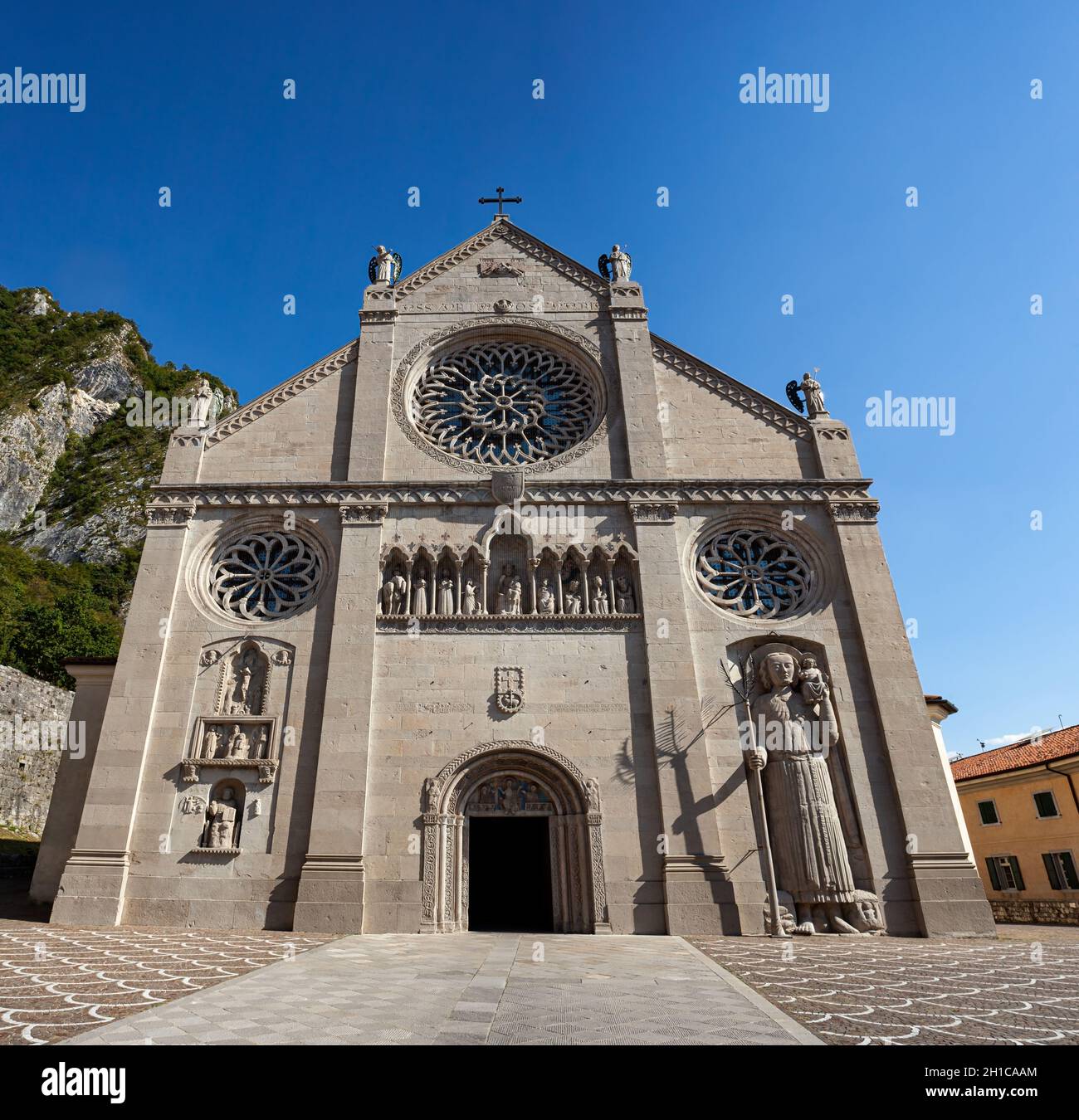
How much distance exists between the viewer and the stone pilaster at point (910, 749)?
44.2 ft

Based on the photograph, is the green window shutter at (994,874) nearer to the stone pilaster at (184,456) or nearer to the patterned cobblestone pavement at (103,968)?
the patterned cobblestone pavement at (103,968)

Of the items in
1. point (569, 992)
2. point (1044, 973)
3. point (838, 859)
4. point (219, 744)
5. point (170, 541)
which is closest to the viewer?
point (569, 992)

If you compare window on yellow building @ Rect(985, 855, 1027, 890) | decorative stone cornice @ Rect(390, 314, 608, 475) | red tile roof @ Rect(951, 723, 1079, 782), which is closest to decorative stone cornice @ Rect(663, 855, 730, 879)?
decorative stone cornice @ Rect(390, 314, 608, 475)

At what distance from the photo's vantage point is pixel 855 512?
17.6 m

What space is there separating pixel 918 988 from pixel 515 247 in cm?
2139

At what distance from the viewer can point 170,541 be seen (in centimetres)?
1745

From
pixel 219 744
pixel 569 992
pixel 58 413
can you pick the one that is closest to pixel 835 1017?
pixel 569 992

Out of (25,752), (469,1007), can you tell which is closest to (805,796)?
(469,1007)

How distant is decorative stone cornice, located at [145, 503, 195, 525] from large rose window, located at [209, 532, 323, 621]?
126cm

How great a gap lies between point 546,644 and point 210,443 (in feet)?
36.4

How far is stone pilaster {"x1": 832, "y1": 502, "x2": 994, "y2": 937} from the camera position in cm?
1348

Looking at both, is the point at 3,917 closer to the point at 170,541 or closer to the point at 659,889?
the point at 170,541

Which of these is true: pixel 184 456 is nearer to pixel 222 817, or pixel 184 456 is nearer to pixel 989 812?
pixel 222 817
